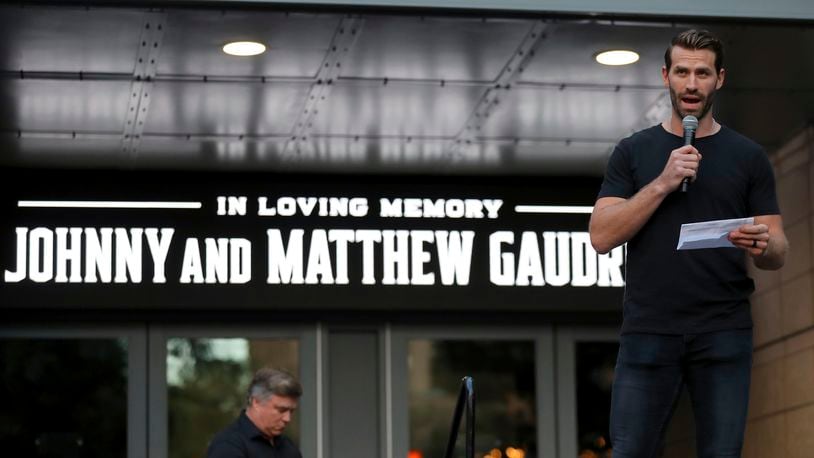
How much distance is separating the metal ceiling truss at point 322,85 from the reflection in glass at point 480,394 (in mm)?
1665

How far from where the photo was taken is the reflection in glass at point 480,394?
10.9 metres

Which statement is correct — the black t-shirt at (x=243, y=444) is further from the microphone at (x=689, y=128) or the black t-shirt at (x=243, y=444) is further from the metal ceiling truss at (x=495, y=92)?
the microphone at (x=689, y=128)

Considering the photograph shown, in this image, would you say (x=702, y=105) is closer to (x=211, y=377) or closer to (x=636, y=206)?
(x=636, y=206)

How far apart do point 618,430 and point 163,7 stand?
3.90 meters

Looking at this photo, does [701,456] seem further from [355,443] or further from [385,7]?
[355,443]

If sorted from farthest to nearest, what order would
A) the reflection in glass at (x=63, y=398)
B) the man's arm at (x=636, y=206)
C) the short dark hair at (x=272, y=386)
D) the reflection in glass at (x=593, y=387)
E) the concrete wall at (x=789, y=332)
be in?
the reflection in glass at (x=593, y=387), the reflection in glass at (x=63, y=398), the concrete wall at (x=789, y=332), the short dark hair at (x=272, y=386), the man's arm at (x=636, y=206)

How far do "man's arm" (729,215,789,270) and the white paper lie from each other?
24mm

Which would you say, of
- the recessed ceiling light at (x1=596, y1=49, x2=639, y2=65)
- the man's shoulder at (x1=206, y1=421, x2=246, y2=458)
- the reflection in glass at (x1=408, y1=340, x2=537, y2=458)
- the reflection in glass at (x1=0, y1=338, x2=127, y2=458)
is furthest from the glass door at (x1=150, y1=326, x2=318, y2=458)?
the man's shoulder at (x1=206, y1=421, x2=246, y2=458)

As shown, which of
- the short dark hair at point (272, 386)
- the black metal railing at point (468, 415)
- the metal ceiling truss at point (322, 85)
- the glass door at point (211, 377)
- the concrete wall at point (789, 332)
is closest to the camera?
the black metal railing at point (468, 415)

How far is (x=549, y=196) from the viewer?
11.1 meters

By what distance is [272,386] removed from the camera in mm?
7273

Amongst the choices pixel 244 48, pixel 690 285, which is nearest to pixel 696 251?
pixel 690 285

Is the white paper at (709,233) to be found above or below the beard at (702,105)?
below

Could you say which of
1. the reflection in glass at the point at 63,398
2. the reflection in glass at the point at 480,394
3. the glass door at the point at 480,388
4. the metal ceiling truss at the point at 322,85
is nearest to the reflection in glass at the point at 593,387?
the glass door at the point at 480,388
